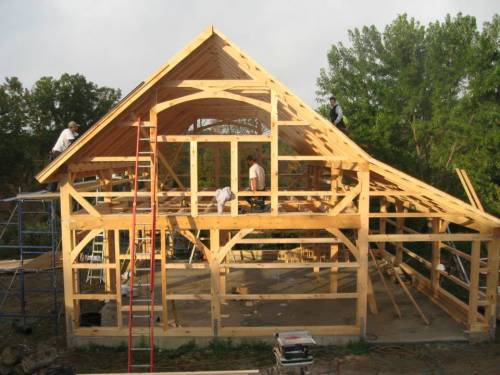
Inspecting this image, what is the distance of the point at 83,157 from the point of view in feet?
31.2

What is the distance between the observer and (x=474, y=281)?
1009 cm

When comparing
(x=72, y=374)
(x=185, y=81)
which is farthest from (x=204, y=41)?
(x=72, y=374)

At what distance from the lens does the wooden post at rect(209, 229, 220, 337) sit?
32.2 feet

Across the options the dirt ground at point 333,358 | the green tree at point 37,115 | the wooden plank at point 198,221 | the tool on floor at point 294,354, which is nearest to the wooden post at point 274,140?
the wooden plank at point 198,221

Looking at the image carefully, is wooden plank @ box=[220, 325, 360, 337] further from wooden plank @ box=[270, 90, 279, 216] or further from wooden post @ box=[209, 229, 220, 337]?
wooden plank @ box=[270, 90, 279, 216]

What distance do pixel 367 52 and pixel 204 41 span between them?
93.9 ft

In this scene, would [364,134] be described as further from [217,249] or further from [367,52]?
[217,249]

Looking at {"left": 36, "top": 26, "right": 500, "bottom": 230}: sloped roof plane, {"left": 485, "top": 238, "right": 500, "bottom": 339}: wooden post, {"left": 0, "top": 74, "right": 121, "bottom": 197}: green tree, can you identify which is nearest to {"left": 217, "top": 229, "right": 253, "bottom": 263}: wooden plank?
{"left": 36, "top": 26, "right": 500, "bottom": 230}: sloped roof plane

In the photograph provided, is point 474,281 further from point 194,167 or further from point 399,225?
point 194,167

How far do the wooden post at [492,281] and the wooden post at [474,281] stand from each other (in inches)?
10.2

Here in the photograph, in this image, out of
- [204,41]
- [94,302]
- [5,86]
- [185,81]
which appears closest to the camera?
[204,41]

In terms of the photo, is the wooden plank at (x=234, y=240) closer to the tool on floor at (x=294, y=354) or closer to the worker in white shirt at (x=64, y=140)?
the tool on floor at (x=294, y=354)

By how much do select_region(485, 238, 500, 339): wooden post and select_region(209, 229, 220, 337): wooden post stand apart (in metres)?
6.11

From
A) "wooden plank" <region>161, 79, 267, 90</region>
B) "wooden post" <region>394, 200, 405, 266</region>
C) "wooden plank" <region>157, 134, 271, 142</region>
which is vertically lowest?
"wooden post" <region>394, 200, 405, 266</region>
